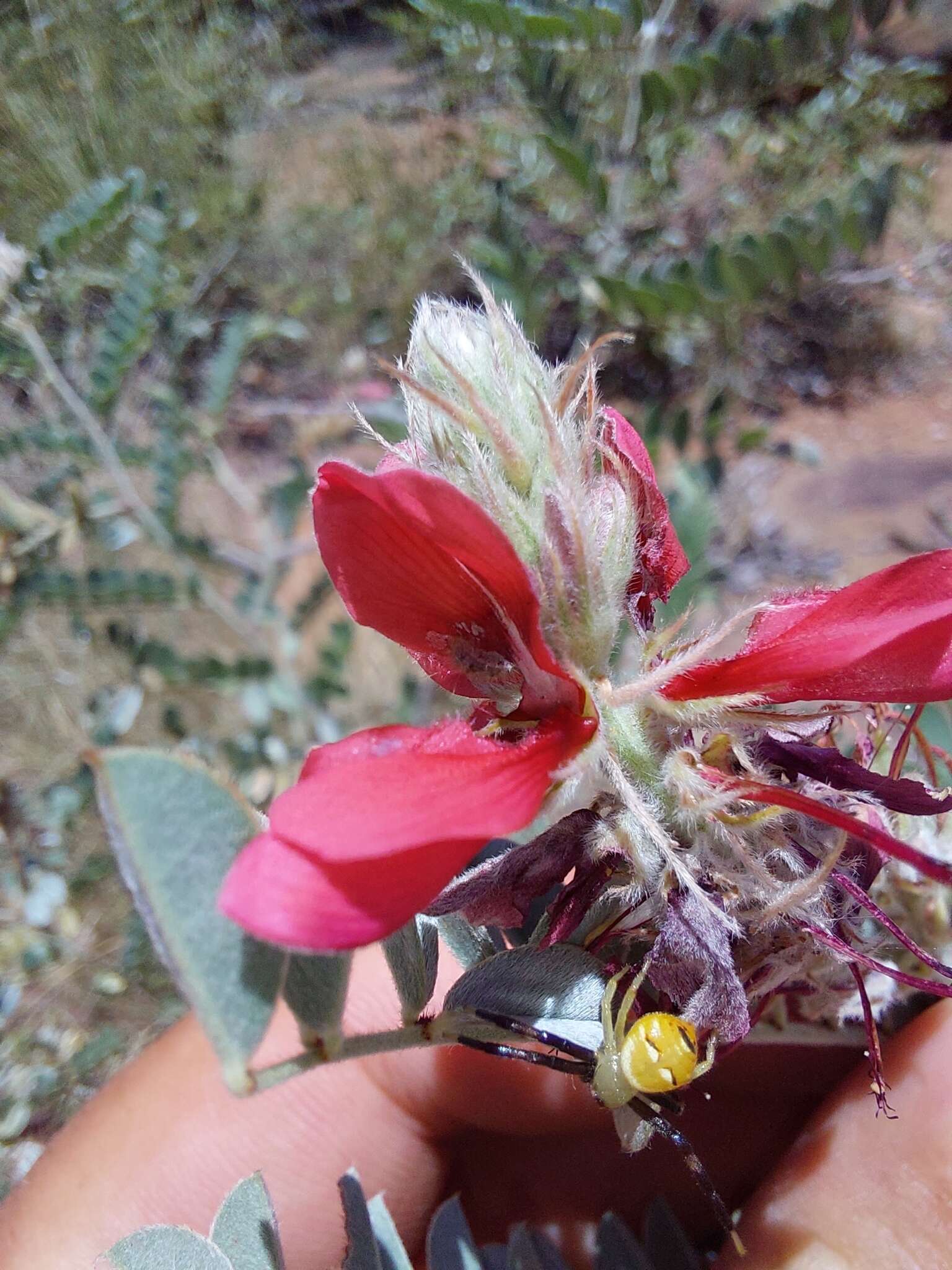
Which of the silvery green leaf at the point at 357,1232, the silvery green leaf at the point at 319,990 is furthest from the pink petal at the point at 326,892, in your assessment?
the silvery green leaf at the point at 357,1232

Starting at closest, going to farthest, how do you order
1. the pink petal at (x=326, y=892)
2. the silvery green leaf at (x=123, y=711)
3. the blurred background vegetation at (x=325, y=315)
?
the pink petal at (x=326, y=892)
the blurred background vegetation at (x=325, y=315)
the silvery green leaf at (x=123, y=711)

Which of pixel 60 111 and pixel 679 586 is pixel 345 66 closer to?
pixel 60 111

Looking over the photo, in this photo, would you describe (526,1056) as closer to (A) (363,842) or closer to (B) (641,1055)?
(B) (641,1055)

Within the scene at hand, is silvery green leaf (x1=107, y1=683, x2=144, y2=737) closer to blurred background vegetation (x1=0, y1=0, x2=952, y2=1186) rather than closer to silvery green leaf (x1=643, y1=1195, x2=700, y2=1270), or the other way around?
blurred background vegetation (x1=0, y1=0, x2=952, y2=1186)

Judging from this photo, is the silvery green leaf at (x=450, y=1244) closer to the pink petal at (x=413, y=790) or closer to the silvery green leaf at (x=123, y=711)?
the pink petal at (x=413, y=790)

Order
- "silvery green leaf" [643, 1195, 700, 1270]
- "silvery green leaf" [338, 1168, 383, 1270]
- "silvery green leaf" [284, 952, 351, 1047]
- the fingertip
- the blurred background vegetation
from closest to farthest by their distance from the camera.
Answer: "silvery green leaf" [284, 952, 351, 1047], "silvery green leaf" [338, 1168, 383, 1270], the fingertip, "silvery green leaf" [643, 1195, 700, 1270], the blurred background vegetation

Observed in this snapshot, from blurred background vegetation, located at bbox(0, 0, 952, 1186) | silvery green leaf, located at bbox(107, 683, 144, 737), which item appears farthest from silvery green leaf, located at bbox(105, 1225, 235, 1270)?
silvery green leaf, located at bbox(107, 683, 144, 737)
